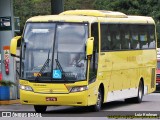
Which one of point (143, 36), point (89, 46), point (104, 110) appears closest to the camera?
point (89, 46)

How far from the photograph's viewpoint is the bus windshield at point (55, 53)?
21.9m

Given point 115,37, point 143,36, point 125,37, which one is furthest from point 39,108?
point 143,36

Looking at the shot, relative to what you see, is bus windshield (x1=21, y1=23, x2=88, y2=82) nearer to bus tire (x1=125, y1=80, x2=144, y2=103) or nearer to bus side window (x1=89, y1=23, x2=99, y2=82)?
bus side window (x1=89, y1=23, x2=99, y2=82)

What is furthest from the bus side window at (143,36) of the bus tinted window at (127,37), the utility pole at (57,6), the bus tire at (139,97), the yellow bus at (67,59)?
the utility pole at (57,6)

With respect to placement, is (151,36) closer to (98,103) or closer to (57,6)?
(57,6)

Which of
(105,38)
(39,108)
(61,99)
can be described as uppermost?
(105,38)

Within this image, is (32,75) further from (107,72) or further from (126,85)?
(126,85)

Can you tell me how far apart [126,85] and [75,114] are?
4.52 m

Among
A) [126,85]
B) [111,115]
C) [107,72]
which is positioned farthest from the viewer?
[126,85]

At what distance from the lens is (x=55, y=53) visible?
2194cm

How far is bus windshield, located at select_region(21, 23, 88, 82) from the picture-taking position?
21859 millimetres

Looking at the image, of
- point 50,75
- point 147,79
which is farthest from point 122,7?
point 50,75

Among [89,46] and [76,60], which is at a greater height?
[89,46]

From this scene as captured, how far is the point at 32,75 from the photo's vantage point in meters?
22.1
